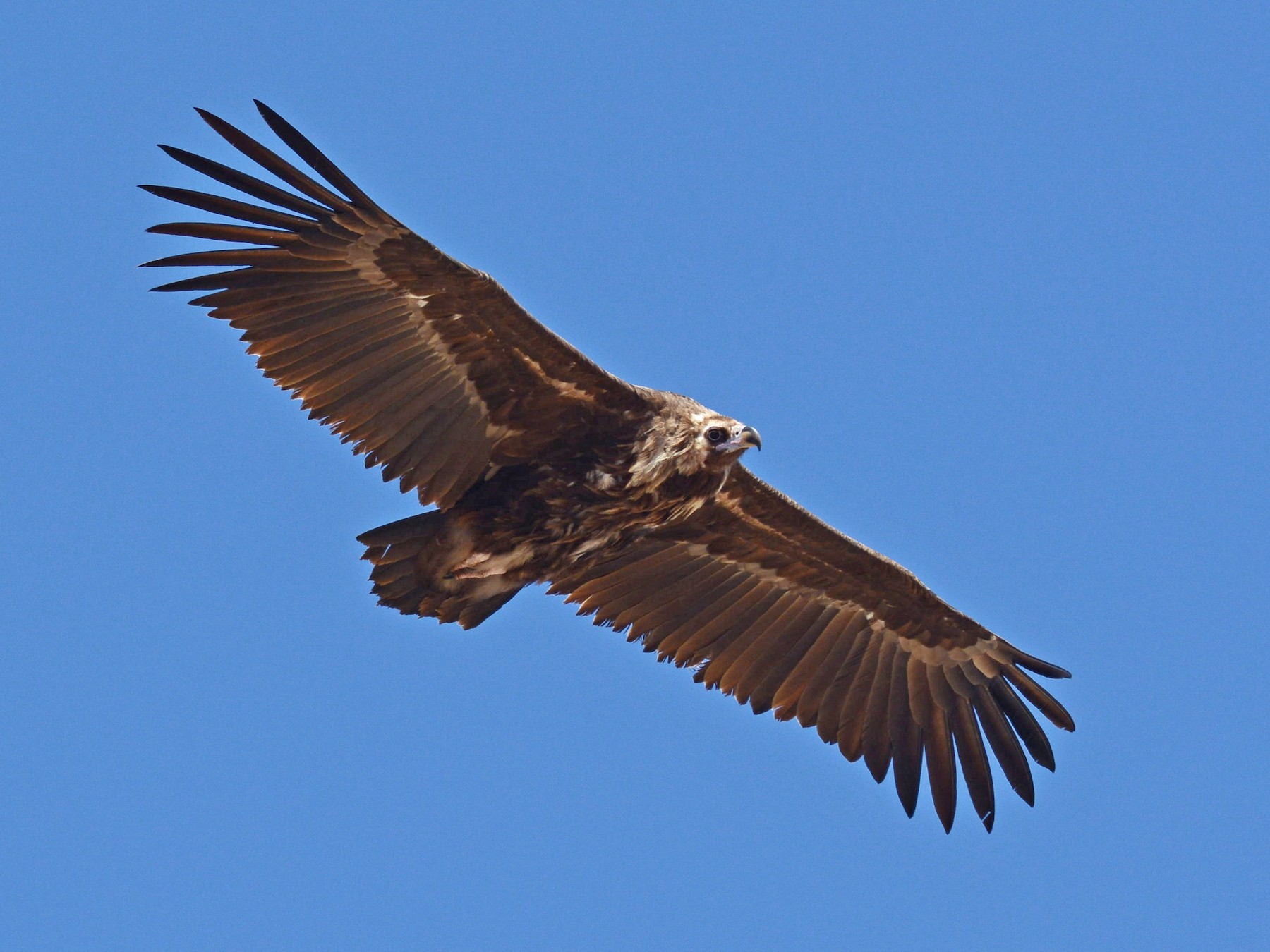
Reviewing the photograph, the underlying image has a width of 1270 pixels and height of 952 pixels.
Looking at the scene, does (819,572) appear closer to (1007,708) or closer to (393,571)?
(1007,708)

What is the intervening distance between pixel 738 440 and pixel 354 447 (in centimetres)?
283

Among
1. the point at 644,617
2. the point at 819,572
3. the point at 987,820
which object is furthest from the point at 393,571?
the point at 987,820

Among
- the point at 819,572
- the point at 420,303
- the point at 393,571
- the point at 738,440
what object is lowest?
the point at 393,571

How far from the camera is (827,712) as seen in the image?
625 inches

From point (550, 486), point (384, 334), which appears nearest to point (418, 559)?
point (550, 486)

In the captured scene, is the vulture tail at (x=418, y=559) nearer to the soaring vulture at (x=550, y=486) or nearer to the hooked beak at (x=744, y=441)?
the soaring vulture at (x=550, y=486)

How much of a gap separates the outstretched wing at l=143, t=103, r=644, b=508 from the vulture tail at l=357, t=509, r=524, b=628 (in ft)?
0.72

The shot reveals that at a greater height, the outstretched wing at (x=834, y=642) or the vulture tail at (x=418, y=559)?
the outstretched wing at (x=834, y=642)

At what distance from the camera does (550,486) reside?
536 inches

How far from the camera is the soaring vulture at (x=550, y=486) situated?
1279 centimetres

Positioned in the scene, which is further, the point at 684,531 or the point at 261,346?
the point at 684,531

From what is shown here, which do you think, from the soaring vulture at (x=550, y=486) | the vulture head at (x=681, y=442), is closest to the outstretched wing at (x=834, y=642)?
the soaring vulture at (x=550, y=486)

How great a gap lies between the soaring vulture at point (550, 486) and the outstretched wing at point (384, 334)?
0.01 m

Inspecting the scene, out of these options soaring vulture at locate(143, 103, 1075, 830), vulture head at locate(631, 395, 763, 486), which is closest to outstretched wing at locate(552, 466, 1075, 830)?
soaring vulture at locate(143, 103, 1075, 830)
